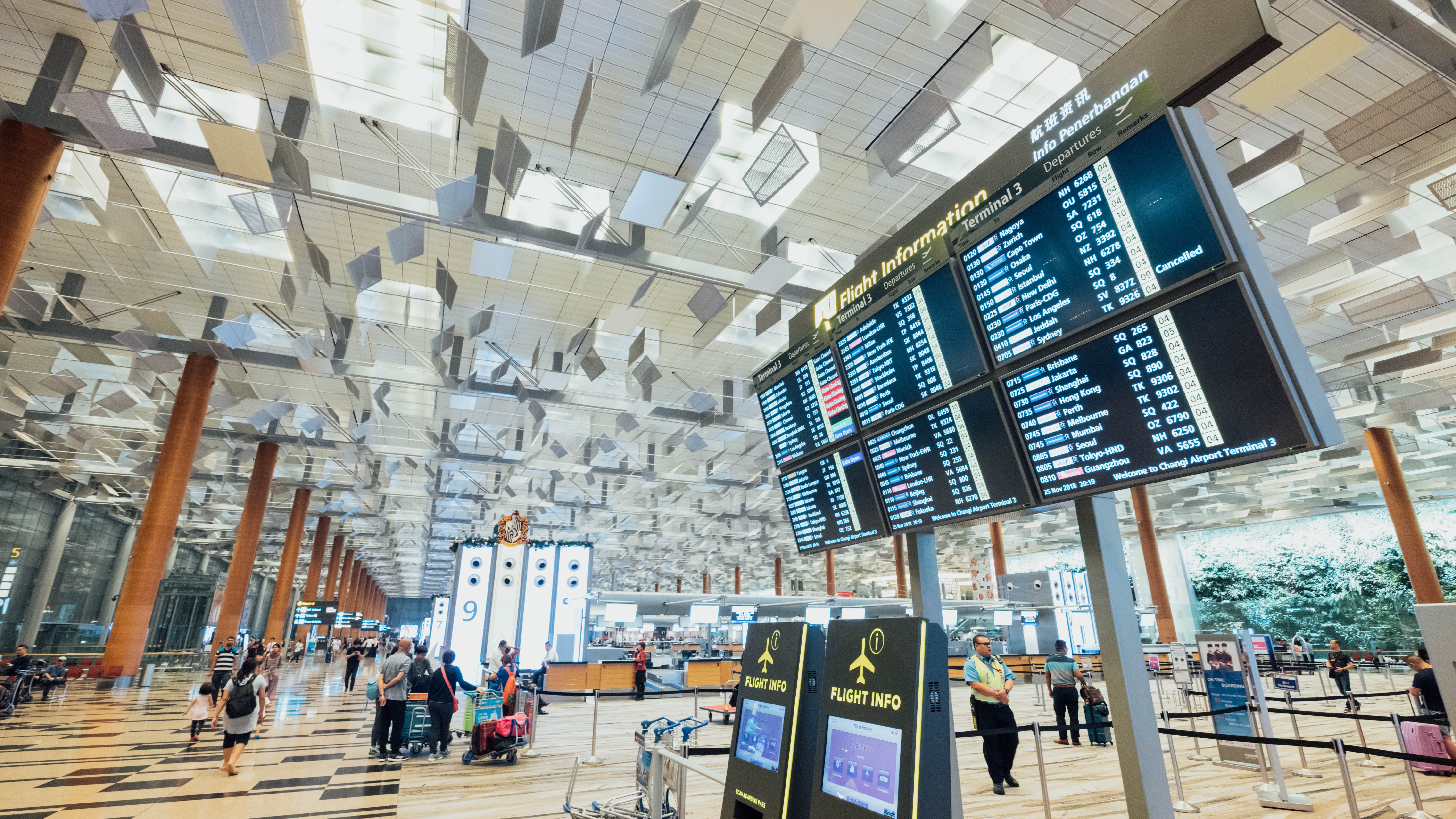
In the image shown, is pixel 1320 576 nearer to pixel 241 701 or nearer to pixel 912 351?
pixel 912 351

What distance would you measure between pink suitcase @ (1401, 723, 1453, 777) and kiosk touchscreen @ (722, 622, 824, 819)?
9.00 m

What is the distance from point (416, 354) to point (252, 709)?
713 cm

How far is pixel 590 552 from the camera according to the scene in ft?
66.4

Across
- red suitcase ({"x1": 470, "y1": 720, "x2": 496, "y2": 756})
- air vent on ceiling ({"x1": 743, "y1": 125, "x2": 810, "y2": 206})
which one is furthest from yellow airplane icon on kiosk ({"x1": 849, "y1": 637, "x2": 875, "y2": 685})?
red suitcase ({"x1": 470, "y1": 720, "x2": 496, "y2": 756})

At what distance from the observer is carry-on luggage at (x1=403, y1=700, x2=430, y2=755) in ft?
31.2

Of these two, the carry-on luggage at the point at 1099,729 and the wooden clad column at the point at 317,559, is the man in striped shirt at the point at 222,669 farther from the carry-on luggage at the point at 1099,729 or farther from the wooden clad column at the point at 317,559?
the wooden clad column at the point at 317,559

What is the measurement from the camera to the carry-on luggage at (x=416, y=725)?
950 cm

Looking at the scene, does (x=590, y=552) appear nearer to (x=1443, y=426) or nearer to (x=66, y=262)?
(x=66, y=262)

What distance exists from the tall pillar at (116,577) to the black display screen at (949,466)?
4182 cm

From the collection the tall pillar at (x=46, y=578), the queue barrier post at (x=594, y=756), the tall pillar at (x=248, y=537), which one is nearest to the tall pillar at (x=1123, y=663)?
A: the queue barrier post at (x=594, y=756)

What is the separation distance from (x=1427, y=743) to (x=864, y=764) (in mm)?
9836

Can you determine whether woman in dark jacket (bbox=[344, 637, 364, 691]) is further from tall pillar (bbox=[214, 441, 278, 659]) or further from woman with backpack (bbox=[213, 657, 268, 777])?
woman with backpack (bbox=[213, 657, 268, 777])

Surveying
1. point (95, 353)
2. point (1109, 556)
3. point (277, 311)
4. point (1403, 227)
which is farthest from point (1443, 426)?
point (95, 353)

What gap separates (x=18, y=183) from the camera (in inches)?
309
